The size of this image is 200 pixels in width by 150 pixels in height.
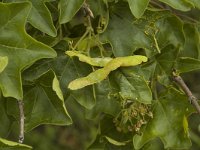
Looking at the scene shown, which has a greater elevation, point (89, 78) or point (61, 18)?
A: point (61, 18)

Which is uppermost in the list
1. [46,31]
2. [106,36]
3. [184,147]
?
[46,31]

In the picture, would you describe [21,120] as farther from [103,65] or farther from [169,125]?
[169,125]

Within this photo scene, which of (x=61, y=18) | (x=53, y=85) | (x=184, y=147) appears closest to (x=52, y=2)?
(x=61, y=18)

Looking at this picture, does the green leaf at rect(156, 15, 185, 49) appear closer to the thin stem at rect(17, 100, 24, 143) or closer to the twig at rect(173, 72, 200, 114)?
the twig at rect(173, 72, 200, 114)

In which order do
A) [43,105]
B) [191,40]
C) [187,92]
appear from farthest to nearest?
[191,40] → [187,92] → [43,105]

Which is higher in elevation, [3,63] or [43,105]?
[3,63]

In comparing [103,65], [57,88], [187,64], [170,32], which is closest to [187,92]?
[187,64]

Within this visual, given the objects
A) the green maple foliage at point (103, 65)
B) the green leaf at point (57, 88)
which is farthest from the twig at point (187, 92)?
the green leaf at point (57, 88)

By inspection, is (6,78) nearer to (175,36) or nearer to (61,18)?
(61,18)
